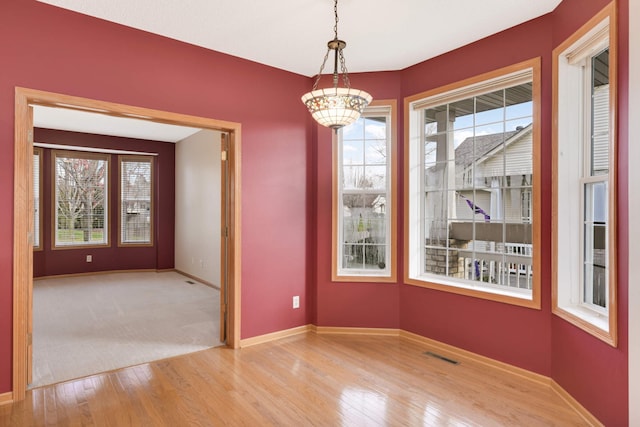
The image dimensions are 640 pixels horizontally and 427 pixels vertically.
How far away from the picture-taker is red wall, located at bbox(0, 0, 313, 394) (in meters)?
2.53

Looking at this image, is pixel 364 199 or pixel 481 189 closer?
pixel 481 189

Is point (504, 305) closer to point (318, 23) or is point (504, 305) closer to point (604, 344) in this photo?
point (604, 344)

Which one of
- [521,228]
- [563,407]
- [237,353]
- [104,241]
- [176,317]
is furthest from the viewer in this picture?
[104,241]

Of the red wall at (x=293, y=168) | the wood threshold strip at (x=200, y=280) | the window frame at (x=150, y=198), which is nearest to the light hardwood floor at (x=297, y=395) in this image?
the red wall at (x=293, y=168)

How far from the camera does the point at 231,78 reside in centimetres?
353

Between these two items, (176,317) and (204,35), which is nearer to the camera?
(204,35)

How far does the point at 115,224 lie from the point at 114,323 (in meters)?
3.95

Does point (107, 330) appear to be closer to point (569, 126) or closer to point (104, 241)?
point (104, 241)

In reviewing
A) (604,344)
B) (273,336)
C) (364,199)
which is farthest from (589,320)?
(273,336)

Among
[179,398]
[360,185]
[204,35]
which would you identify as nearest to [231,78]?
[204,35]

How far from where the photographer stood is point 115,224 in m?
7.63

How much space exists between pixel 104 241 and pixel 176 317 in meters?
4.09

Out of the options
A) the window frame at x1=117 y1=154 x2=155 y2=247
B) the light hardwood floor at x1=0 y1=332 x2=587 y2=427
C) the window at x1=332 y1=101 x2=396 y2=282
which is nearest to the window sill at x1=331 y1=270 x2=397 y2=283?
the window at x1=332 y1=101 x2=396 y2=282

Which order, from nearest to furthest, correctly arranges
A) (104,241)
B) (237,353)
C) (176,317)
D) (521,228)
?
(521,228)
(237,353)
(176,317)
(104,241)
